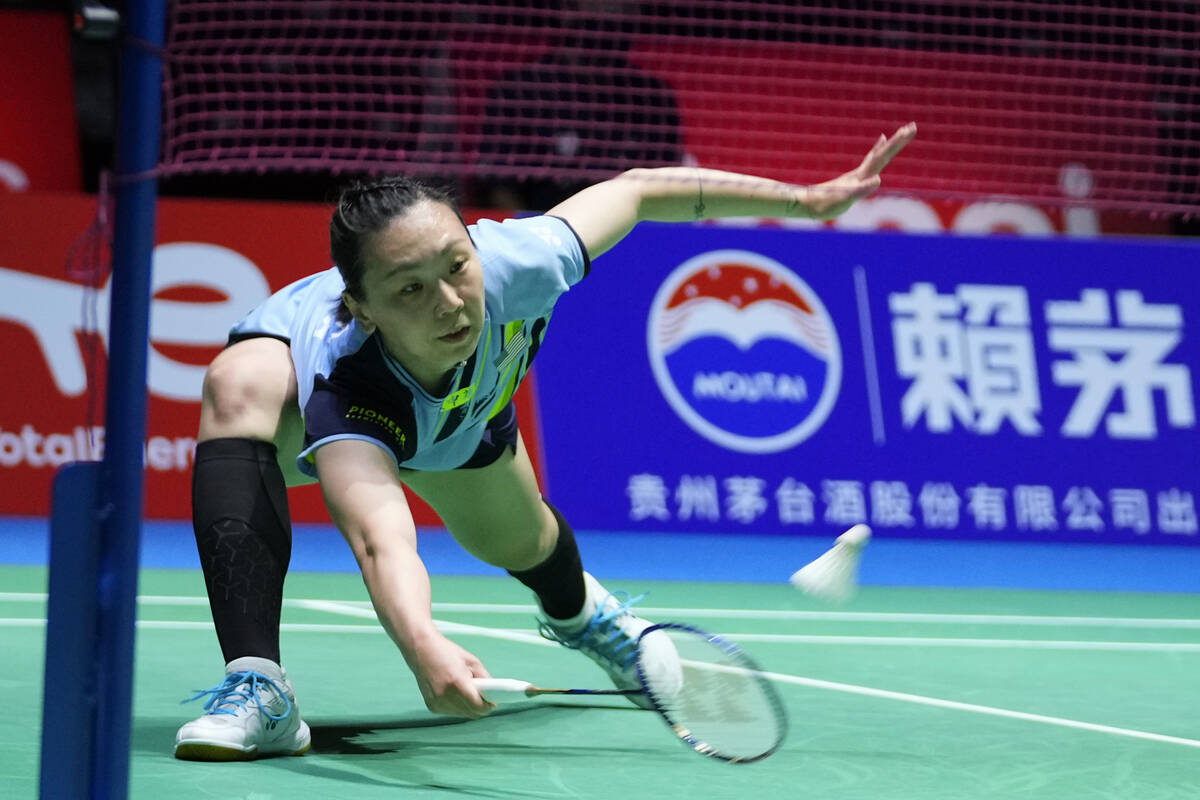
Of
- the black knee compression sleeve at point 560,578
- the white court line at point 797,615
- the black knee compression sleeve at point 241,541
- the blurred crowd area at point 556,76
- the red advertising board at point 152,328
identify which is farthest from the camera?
the blurred crowd area at point 556,76

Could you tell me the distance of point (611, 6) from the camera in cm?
727

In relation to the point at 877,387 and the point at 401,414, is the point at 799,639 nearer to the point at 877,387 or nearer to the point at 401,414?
the point at 401,414

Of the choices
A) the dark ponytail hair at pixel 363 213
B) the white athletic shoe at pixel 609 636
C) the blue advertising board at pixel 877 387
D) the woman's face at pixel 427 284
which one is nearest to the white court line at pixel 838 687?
the white athletic shoe at pixel 609 636

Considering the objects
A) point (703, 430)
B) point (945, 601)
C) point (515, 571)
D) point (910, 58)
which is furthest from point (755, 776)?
point (910, 58)

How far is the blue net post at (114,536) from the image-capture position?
7.03 feet

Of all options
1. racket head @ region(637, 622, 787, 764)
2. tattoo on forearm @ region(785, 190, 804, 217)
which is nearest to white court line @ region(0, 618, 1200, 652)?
racket head @ region(637, 622, 787, 764)

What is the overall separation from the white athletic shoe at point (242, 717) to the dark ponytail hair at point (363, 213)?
2.19ft

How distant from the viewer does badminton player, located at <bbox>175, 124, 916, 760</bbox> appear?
276cm

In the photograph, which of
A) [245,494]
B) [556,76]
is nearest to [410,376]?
[245,494]

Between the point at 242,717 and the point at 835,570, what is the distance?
1.08 metres

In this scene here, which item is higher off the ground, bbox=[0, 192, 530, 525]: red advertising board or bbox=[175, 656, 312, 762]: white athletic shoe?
bbox=[0, 192, 530, 525]: red advertising board

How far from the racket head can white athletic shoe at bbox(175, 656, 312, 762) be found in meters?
0.62

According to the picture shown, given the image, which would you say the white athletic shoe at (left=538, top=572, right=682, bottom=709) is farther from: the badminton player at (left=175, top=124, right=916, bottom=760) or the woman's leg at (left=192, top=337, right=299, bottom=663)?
the woman's leg at (left=192, top=337, right=299, bottom=663)

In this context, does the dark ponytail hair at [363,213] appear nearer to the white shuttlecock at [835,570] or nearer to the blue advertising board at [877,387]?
the white shuttlecock at [835,570]
